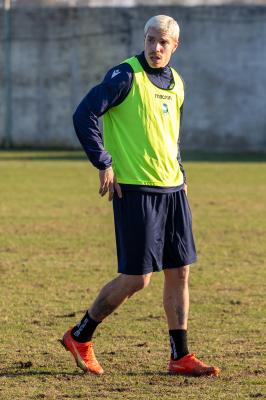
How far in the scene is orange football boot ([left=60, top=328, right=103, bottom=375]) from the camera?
7238 millimetres

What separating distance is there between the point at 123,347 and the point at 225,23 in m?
26.4

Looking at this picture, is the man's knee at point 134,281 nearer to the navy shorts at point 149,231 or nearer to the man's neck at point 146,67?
the navy shorts at point 149,231

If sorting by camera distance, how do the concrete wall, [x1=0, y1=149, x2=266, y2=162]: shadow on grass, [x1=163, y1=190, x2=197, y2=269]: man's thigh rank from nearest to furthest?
[x1=163, y1=190, x2=197, y2=269]: man's thigh < [x1=0, y1=149, x2=266, y2=162]: shadow on grass < the concrete wall

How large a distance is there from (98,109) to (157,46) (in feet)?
1.67

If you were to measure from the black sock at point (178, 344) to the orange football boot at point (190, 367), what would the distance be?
1.5 inches

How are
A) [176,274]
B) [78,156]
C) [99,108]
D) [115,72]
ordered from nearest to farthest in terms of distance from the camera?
[99,108] < [115,72] < [176,274] < [78,156]

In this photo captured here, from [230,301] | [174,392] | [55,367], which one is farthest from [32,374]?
[230,301]

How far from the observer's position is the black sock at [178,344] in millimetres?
7277

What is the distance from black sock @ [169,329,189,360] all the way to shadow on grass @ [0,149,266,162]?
2167 centimetres

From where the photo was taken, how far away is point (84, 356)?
7.29 meters

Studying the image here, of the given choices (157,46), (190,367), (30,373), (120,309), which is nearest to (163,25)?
(157,46)

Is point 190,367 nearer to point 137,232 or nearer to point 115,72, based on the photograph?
point 137,232

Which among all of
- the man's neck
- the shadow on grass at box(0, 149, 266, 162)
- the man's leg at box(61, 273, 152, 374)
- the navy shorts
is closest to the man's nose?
the man's neck

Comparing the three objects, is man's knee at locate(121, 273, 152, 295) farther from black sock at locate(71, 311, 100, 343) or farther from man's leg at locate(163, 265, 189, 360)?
black sock at locate(71, 311, 100, 343)
